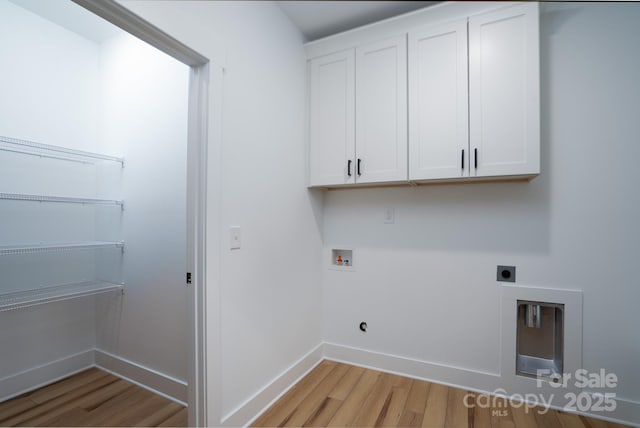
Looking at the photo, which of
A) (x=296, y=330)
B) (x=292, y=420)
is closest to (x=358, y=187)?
(x=296, y=330)

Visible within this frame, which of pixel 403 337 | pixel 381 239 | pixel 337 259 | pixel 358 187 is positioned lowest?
pixel 403 337

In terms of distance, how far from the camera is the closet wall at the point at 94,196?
2035 millimetres

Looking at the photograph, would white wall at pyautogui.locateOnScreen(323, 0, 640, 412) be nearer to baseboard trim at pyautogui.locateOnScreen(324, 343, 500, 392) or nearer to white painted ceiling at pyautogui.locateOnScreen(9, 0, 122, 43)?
baseboard trim at pyautogui.locateOnScreen(324, 343, 500, 392)

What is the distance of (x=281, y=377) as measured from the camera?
2.05 m

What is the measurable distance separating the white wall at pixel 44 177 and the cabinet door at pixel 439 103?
2.43m

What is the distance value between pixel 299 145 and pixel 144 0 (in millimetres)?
1232

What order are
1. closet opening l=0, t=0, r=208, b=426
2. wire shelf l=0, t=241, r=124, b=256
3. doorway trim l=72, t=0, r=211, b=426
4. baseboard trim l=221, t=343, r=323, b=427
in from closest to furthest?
doorway trim l=72, t=0, r=211, b=426
baseboard trim l=221, t=343, r=323, b=427
wire shelf l=0, t=241, r=124, b=256
closet opening l=0, t=0, r=208, b=426

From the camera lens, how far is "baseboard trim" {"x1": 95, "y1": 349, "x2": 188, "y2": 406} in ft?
6.57

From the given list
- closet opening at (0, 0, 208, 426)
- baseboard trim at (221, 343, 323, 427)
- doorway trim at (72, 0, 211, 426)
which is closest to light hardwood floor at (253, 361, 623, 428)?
baseboard trim at (221, 343, 323, 427)

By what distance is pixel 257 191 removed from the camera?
73.6 inches

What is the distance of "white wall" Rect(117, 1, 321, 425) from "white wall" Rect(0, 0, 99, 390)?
1499mm

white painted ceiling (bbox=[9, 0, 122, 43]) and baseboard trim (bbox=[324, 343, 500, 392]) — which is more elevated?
white painted ceiling (bbox=[9, 0, 122, 43])

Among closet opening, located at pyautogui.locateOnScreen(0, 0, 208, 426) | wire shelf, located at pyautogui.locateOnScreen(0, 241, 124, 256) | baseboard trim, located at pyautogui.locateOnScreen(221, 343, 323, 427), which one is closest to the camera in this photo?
baseboard trim, located at pyautogui.locateOnScreen(221, 343, 323, 427)

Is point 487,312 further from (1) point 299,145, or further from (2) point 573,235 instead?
(1) point 299,145
